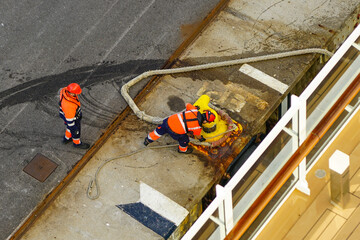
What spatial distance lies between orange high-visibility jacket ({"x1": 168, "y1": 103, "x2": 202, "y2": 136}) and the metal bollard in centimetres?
328

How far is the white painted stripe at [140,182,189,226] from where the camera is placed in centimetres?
1202

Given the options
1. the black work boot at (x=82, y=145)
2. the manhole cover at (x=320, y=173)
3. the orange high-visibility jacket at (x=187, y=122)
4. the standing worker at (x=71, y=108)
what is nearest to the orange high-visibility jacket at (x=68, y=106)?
the standing worker at (x=71, y=108)

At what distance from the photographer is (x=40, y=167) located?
42.5ft

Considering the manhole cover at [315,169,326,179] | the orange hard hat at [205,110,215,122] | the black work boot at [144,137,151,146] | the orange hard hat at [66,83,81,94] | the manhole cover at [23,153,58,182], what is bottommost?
the manhole cover at [23,153,58,182]

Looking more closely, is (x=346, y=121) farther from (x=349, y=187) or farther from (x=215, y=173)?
(x=215, y=173)

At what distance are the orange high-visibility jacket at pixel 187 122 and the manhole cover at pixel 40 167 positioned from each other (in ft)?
8.47

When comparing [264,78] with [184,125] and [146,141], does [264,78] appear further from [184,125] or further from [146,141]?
[146,141]

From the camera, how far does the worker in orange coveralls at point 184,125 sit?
39.6ft

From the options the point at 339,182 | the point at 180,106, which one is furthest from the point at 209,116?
the point at 339,182

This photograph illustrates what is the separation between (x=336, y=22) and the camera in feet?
48.6

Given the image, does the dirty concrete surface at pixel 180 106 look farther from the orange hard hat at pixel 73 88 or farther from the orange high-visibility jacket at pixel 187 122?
the orange hard hat at pixel 73 88

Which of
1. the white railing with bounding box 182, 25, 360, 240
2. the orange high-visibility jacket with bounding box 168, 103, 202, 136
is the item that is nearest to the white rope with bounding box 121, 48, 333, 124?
the orange high-visibility jacket with bounding box 168, 103, 202, 136

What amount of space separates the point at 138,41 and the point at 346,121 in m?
6.63

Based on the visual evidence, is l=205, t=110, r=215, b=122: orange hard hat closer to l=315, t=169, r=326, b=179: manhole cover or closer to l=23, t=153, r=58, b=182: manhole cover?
l=315, t=169, r=326, b=179: manhole cover
